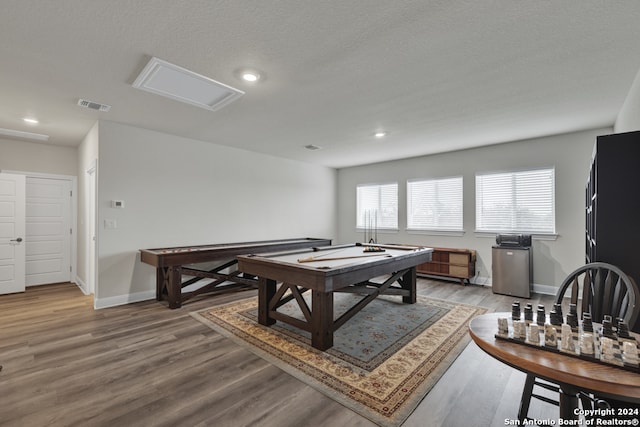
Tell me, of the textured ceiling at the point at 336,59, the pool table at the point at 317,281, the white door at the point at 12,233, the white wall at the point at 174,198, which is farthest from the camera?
the white door at the point at 12,233

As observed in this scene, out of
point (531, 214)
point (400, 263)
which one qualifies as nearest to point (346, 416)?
point (400, 263)

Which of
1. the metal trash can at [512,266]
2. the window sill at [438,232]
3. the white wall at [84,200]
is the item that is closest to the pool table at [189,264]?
the white wall at [84,200]

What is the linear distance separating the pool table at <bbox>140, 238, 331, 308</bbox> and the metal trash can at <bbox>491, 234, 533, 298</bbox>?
3.35 meters

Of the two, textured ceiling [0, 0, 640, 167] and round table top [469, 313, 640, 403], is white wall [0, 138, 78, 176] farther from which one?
round table top [469, 313, 640, 403]

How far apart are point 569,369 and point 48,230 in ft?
24.5

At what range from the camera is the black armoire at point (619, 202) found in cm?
172

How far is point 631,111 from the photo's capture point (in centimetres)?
295

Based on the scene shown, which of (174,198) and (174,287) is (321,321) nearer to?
(174,287)

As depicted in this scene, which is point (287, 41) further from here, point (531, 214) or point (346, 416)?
point (531, 214)

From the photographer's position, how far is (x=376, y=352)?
9.21 ft

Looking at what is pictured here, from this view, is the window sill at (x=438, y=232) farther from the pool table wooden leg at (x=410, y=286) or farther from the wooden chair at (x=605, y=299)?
the wooden chair at (x=605, y=299)

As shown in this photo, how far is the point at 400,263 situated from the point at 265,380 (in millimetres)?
2094

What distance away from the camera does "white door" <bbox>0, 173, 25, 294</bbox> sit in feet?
16.3

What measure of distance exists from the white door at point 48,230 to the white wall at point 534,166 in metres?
6.47
